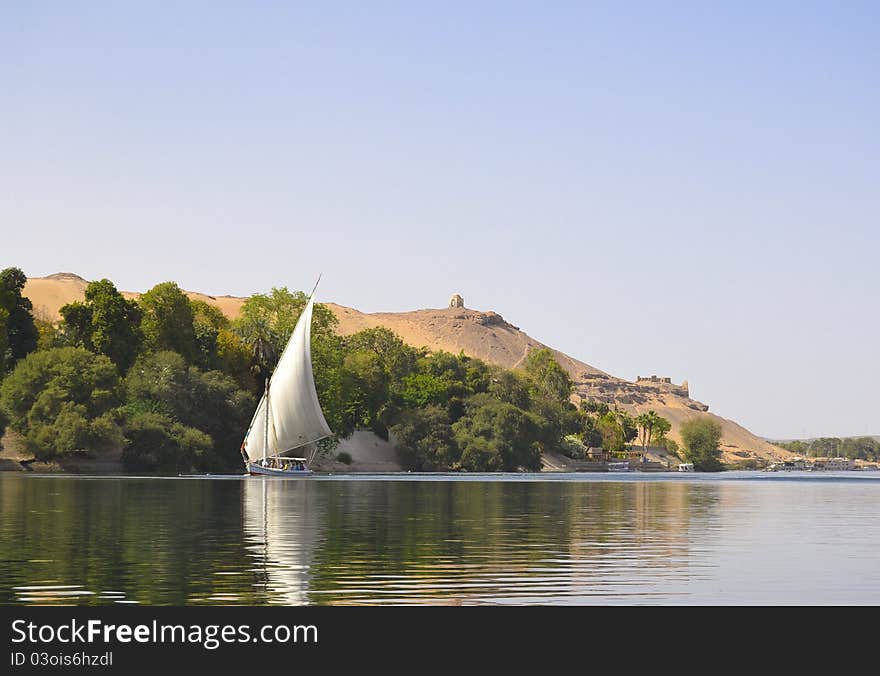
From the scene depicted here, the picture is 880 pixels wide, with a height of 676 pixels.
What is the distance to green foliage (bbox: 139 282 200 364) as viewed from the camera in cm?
11081

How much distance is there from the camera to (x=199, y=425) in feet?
348

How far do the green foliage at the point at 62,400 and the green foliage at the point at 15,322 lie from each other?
7.86 m

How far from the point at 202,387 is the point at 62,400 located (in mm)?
14058

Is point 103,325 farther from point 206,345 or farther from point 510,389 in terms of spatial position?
point 510,389

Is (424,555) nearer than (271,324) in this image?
Yes

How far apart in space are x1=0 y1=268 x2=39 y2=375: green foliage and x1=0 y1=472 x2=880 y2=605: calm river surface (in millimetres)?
56346

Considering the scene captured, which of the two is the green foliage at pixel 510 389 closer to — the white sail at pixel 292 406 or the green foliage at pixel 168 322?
the green foliage at pixel 168 322

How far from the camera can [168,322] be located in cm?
11156

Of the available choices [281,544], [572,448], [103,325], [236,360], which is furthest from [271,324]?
[281,544]

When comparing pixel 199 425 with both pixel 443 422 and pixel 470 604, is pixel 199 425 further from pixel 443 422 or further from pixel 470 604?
pixel 470 604

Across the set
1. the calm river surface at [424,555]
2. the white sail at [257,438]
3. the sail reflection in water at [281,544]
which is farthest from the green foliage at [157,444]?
the calm river surface at [424,555]

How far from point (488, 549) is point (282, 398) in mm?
71659

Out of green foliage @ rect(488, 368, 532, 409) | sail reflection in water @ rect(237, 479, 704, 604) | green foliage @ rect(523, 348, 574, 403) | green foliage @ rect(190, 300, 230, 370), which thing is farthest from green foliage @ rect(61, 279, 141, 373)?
green foliage @ rect(523, 348, 574, 403)
